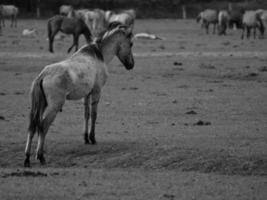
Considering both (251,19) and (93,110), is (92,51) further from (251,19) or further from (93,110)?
(251,19)

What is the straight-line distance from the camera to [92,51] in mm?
12266

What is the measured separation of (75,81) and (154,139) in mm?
1965

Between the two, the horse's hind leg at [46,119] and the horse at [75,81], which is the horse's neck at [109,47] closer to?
the horse at [75,81]

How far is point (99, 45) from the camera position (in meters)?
12.7

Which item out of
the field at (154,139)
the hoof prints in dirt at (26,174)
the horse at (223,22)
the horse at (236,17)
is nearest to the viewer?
the field at (154,139)

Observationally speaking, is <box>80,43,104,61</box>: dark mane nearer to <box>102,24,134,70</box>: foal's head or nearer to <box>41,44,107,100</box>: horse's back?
<box>41,44,107,100</box>: horse's back

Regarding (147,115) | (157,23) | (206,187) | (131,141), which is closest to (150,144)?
(131,141)

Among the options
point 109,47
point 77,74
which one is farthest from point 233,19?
point 77,74

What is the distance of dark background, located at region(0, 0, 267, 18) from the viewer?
226 ft

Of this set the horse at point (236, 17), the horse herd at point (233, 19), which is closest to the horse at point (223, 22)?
the horse herd at point (233, 19)

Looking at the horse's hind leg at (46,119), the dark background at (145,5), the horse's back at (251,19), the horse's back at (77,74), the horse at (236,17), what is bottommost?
the dark background at (145,5)

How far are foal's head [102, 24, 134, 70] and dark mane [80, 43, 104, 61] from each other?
1.33ft

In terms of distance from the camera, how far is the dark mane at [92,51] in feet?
40.0

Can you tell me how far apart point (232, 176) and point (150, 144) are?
6.60 feet
